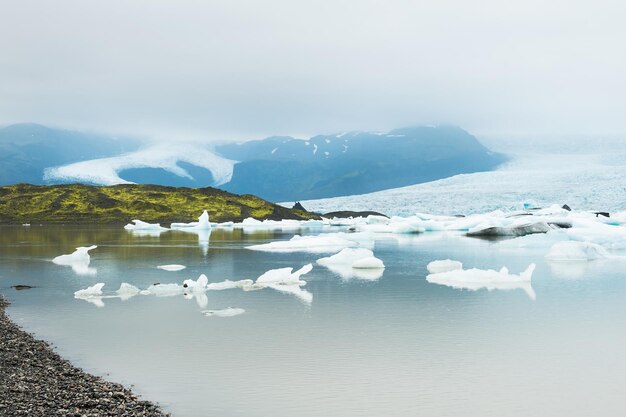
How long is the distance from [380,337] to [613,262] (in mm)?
18814

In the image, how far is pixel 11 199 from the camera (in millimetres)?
81188

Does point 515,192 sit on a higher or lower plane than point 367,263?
higher

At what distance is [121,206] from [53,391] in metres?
78.5

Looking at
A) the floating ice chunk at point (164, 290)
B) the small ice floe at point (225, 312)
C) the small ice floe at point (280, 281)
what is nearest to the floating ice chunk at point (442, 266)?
the small ice floe at point (280, 281)

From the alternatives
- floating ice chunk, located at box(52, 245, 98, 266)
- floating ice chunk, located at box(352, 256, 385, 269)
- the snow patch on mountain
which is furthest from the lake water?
the snow patch on mountain

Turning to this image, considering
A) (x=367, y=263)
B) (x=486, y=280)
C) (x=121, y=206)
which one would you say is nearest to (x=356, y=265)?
(x=367, y=263)

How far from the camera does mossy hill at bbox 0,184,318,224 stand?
259 ft

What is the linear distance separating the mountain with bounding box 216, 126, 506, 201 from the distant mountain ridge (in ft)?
0.83

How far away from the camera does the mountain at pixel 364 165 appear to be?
522ft

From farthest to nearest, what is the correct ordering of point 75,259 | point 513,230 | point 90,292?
point 513,230, point 75,259, point 90,292

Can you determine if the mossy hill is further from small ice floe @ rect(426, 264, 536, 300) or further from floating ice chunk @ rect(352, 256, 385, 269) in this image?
small ice floe @ rect(426, 264, 536, 300)

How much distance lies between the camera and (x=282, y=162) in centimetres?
17762

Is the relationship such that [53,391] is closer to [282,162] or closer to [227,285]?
[227,285]

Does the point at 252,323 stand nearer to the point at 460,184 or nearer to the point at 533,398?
the point at 533,398
